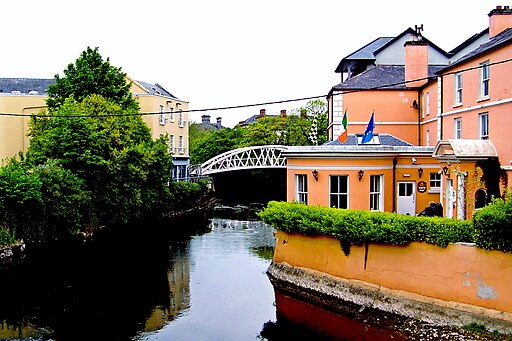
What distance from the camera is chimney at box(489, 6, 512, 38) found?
21.9 m

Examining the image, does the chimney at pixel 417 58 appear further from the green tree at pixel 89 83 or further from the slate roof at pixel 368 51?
the green tree at pixel 89 83

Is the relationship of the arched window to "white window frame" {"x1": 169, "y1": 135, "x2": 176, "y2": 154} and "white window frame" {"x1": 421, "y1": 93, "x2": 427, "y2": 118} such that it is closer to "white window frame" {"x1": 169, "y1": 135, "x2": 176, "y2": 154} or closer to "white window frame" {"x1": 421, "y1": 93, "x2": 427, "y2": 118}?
"white window frame" {"x1": 421, "y1": 93, "x2": 427, "y2": 118}

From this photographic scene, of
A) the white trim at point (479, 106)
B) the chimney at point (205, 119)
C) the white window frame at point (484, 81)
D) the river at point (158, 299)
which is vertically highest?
the chimney at point (205, 119)

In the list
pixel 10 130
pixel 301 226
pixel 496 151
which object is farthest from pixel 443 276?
pixel 10 130

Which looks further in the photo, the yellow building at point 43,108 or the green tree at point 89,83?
the yellow building at point 43,108

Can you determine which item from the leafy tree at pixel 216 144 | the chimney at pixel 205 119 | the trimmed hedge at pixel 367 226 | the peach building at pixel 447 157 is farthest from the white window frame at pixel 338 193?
the chimney at pixel 205 119

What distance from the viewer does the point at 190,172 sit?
5266 centimetres

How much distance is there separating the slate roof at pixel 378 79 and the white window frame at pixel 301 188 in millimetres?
11687

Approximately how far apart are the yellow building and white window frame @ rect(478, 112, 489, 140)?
69.4ft

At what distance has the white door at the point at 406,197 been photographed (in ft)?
71.3

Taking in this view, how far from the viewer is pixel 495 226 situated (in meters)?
12.2

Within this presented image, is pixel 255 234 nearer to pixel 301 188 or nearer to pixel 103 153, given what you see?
pixel 103 153

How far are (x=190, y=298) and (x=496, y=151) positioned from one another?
10989 millimetres

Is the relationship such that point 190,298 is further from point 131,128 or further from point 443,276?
point 131,128
